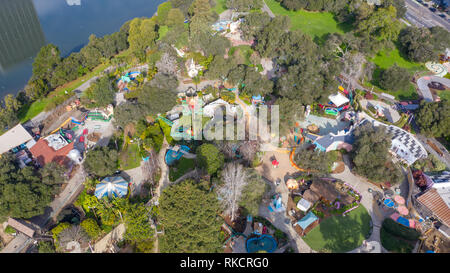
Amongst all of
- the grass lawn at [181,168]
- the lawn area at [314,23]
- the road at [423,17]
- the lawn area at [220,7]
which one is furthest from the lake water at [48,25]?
the road at [423,17]

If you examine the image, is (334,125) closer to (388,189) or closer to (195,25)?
(388,189)

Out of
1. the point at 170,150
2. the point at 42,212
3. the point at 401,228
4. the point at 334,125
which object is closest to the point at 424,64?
the point at 334,125

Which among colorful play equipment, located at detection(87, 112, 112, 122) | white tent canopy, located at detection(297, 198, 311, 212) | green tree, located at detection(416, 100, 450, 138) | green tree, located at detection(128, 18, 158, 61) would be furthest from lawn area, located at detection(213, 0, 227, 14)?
white tent canopy, located at detection(297, 198, 311, 212)

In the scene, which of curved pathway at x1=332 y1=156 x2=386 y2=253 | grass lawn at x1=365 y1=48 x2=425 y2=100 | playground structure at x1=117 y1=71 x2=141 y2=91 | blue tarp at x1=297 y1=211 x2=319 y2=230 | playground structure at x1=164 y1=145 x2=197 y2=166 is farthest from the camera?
playground structure at x1=117 y1=71 x2=141 y2=91

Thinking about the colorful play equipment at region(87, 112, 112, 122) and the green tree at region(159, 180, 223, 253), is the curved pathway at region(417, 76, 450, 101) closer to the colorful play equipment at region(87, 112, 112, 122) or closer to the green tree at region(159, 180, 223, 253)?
Result: the green tree at region(159, 180, 223, 253)

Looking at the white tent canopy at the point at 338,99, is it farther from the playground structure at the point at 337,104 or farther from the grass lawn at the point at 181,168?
the grass lawn at the point at 181,168

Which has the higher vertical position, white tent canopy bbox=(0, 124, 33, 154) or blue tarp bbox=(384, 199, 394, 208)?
white tent canopy bbox=(0, 124, 33, 154)
